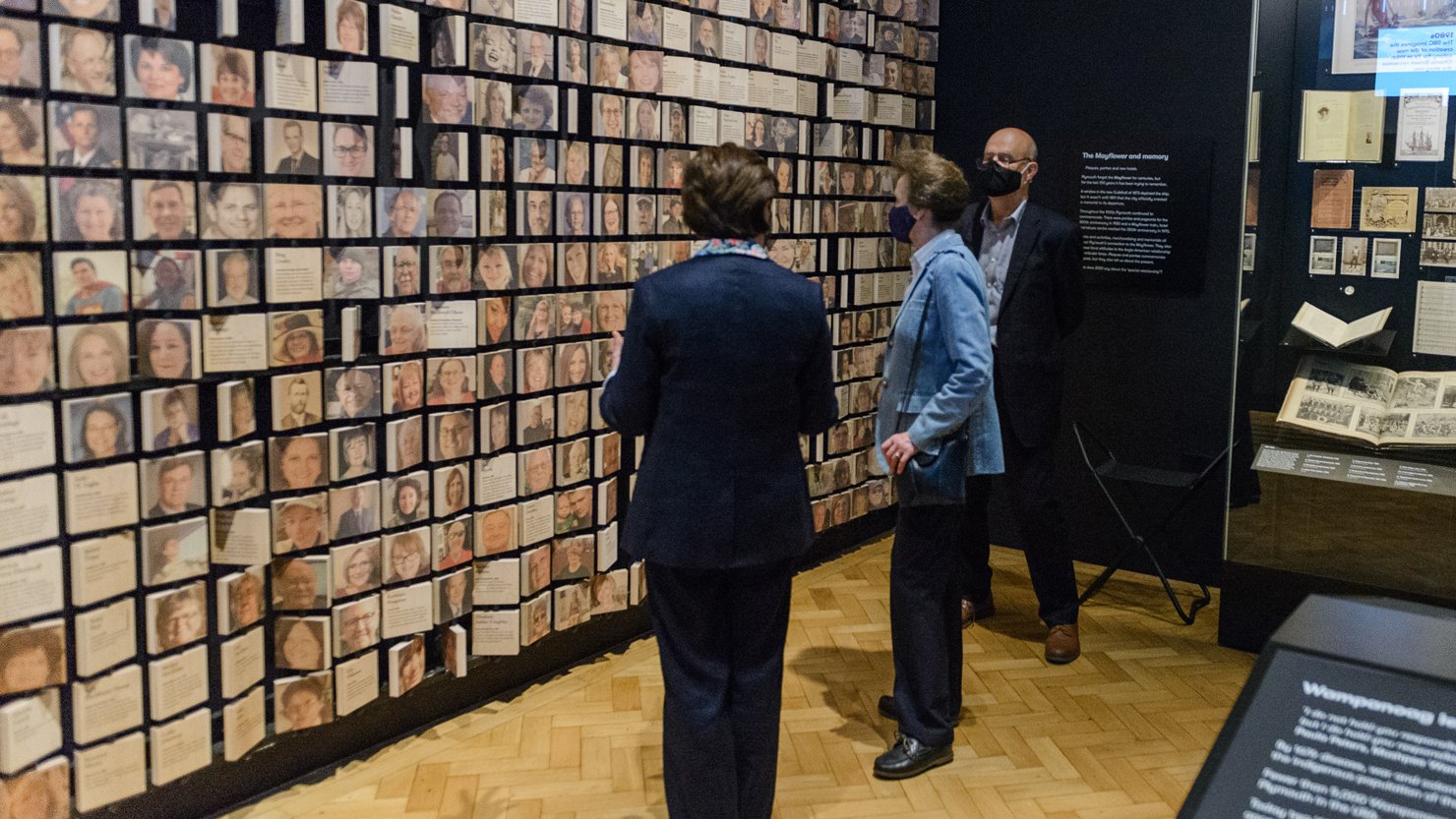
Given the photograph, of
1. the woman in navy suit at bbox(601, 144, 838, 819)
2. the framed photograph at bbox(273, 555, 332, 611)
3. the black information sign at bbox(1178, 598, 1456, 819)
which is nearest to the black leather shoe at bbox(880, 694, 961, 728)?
the woman in navy suit at bbox(601, 144, 838, 819)

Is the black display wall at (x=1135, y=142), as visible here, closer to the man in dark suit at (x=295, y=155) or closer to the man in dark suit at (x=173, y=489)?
the man in dark suit at (x=295, y=155)

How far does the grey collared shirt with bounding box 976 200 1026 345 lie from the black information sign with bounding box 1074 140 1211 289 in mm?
920

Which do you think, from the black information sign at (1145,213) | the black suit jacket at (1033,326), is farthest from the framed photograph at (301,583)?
the black information sign at (1145,213)

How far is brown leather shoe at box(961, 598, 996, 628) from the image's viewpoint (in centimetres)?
518

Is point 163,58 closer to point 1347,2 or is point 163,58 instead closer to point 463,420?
point 463,420

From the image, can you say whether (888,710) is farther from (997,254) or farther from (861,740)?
(997,254)

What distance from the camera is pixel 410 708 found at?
3973 millimetres

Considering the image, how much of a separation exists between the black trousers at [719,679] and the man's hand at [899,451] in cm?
60

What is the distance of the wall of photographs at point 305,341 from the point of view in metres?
2.87

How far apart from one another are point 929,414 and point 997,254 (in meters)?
1.68

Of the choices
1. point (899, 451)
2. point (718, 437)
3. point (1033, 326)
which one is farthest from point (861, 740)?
point (1033, 326)

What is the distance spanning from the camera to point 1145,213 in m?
5.64

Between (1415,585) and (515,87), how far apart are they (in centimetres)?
352

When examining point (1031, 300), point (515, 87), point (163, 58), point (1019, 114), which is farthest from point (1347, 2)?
point (163, 58)
